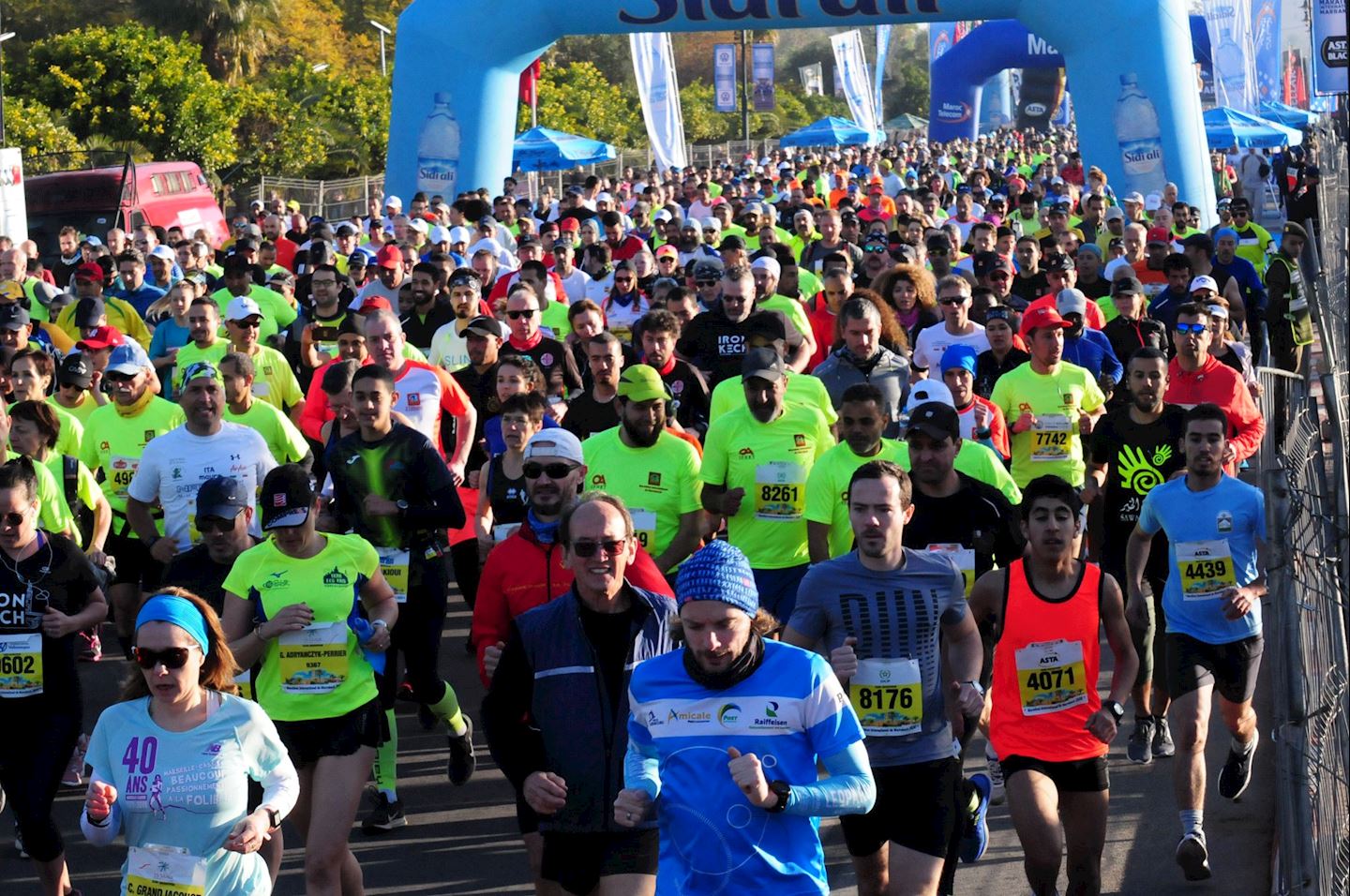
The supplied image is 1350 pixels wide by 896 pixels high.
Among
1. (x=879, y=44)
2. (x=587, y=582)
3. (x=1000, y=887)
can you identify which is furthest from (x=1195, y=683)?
(x=879, y=44)

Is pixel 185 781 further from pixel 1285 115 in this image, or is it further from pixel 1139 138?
pixel 1285 115

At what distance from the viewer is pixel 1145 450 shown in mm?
8102

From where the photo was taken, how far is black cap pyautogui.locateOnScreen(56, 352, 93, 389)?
939 centimetres

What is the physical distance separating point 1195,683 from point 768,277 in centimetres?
584

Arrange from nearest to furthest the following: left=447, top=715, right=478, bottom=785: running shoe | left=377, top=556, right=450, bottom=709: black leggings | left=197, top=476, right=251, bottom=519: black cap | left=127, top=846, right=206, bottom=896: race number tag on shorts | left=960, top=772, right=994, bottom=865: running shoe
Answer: left=127, top=846, right=206, bottom=896: race number tag on shorts → left=960, top=772, right=994, bottom=865: running shoe → left=197, top=476, right=251, bottom=519: black cap → left=377, top=556, right=450, bottom=709: black leggings → left=447, top=715, right=478, bottom=785: running shoe

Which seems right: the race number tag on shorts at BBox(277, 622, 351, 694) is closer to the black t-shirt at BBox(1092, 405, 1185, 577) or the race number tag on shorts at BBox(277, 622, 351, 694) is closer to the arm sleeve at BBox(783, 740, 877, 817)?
the arm sleeve at BBox(783, 740, 877, 817)

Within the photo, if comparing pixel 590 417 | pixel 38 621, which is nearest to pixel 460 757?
pixel 38 621

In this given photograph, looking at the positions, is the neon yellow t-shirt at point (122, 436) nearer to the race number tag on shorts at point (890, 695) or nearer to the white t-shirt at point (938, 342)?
the white t-shirt at point (938, 342)

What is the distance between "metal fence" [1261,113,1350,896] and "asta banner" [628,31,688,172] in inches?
1088

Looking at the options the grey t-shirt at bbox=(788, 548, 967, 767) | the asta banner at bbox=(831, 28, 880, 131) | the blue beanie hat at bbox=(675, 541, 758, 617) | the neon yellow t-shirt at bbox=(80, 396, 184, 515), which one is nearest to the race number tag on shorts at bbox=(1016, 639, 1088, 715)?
the grey t-shirt at bbox=(788, 548, 967, 767)

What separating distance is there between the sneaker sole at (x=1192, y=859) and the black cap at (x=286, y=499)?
9.94 ft

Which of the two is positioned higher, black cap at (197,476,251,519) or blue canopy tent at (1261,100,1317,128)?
blue canopy tent at (1261,100,1317,128)

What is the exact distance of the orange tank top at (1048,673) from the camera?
5.82 m

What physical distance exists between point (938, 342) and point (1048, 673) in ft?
16.4
